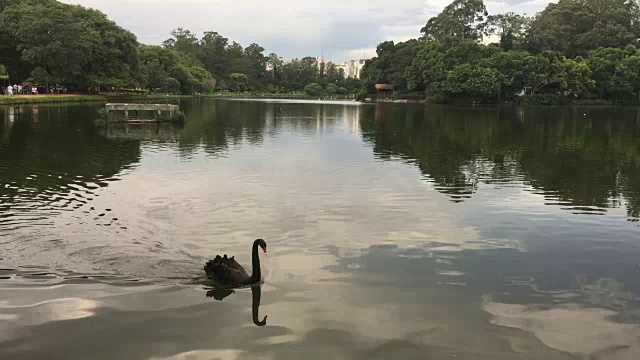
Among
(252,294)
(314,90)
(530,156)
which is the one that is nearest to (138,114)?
(530,156)

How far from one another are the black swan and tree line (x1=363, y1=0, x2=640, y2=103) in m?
71.5

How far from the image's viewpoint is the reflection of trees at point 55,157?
1523 centimetres

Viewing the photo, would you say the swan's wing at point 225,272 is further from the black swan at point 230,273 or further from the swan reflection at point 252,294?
the swan reflection at point 252,294

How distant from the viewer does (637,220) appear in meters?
12.7

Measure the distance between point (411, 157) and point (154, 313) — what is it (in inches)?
666

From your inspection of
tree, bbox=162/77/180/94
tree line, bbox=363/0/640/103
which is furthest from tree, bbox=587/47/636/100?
tree, bbox=162/77/180/94

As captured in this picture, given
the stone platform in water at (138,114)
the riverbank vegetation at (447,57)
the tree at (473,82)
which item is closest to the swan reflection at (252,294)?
the stone platform in water at (138,114)

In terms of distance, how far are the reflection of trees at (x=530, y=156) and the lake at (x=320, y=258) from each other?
207mm

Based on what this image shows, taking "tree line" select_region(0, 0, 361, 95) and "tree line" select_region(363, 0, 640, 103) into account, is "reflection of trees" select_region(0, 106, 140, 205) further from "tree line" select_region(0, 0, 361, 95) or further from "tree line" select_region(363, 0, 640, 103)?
"tree line" select_region(363, 0, 640, 103)

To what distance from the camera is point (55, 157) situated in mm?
20000

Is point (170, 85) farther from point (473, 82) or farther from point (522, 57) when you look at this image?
point (522, 57)

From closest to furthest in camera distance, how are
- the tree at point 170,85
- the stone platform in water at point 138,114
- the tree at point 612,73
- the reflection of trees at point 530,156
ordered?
the reflection of trees at point 530,156 → the stone platform in water at point 138,114 → the tree at point 612,73 → the tree at point 170,85

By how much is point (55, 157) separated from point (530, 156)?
19.7m

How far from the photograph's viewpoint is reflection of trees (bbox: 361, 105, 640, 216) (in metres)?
16.4
